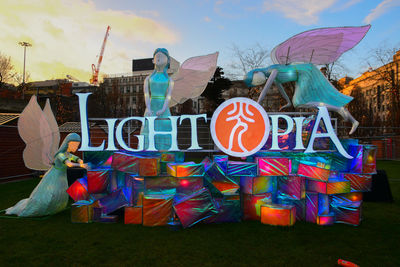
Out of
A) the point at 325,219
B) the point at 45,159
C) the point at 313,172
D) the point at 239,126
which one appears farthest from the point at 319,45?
the point at 45,159

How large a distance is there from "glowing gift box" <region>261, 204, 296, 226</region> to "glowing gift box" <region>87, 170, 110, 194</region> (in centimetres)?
289

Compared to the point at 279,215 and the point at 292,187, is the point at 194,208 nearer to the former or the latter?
the point at 279,215

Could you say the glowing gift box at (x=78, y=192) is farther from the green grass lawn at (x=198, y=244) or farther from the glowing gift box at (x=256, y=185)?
the glowing gift box at (x=256, y=185)

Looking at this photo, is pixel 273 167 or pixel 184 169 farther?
pixel 273 167

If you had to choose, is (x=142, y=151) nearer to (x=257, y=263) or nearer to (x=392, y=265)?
(x=257, y=263)

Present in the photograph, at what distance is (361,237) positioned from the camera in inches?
161

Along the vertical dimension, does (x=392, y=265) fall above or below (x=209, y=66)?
below

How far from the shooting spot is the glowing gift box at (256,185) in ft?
15.5

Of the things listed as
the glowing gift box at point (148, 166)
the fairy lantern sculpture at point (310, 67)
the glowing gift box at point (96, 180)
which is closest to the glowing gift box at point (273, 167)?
the fairy lantern sculpture at point (310, 67)

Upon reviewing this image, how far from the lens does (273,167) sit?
4.71m

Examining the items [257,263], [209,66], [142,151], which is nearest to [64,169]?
[142,151]

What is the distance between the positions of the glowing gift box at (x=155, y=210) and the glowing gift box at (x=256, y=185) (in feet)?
4.41

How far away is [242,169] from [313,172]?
1211 mm

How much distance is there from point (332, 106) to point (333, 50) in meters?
1.18
